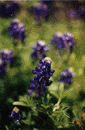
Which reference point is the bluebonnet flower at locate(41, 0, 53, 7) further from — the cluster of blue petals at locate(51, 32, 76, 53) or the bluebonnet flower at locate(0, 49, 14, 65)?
the bluebonnet flower at locate(0, 49, 14, 65)

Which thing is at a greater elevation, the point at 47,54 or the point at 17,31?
the point at 17,31

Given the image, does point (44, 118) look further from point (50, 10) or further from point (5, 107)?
point (50, 10)

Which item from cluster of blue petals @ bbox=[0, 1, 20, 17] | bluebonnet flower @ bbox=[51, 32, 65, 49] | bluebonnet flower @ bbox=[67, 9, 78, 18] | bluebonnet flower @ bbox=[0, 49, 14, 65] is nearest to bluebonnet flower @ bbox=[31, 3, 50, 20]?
cluster of blue petals @ bbox=[0, 1, 20, 17]

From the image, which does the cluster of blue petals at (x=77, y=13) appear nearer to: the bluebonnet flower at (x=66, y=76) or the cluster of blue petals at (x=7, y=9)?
the cluster of blue petals at (x=7, y=9)

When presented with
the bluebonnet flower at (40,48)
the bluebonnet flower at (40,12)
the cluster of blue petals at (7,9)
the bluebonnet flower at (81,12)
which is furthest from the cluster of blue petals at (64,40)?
the bluebonnet flower at (81,12)

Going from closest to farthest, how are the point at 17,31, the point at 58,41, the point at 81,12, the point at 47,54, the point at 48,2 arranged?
the point at 17,31, the point at 58,41, the point at 47,54, the point at 81,12, the point at 48,2

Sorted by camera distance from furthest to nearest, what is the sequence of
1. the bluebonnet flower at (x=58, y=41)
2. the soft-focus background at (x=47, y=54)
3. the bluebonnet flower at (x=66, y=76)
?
the bluebonnet flower at (x=58, y=41)
the bluebonnet flower at (x=66, y=76)
the soft-focus background at (x=47, y=54)

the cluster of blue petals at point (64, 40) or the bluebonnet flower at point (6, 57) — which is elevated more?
the cluster of blue petals at point (64, 40)

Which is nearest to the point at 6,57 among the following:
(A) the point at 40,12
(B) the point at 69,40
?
(B) the point at 69,40

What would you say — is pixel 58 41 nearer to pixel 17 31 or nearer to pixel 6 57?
pixel 17 31

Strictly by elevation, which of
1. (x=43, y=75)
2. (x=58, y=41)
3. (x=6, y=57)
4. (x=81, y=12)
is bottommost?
(x=43, y=75)
